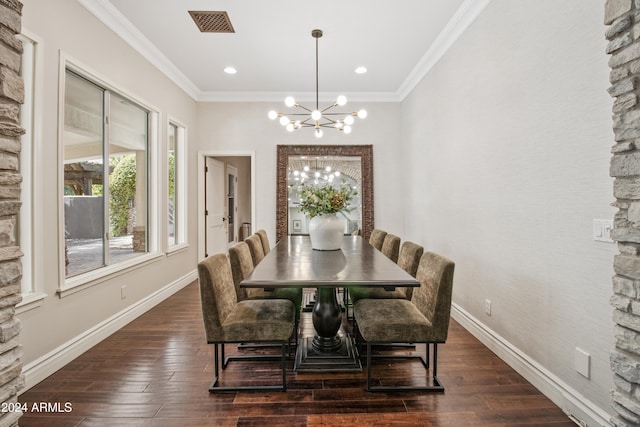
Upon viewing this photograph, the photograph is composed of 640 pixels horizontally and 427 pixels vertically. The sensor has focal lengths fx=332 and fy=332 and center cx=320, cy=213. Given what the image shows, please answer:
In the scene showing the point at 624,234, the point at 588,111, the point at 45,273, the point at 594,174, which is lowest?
the point at 45,273

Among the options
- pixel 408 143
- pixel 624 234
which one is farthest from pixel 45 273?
pixel 408 143

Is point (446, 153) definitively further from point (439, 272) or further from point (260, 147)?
point (260, 147)

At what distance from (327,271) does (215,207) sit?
4131 mm

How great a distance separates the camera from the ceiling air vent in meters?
3.02

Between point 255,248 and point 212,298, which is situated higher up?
point 255,248

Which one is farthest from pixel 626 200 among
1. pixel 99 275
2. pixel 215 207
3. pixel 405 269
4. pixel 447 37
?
pixel 215 207

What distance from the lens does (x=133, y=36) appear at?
3.34m

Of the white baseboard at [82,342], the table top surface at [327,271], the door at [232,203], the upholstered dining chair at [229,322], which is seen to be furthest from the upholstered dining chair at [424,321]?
the door at [232,203]

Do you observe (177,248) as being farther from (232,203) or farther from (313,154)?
(232,203)

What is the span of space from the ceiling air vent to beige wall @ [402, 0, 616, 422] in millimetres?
2241

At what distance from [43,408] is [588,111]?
3.41 m

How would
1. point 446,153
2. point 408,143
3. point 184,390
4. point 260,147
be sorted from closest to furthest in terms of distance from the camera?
point 184,390 < point 446,153 < point 408,143 < point 260,147

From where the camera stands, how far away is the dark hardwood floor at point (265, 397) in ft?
5.91

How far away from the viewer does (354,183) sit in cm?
535
